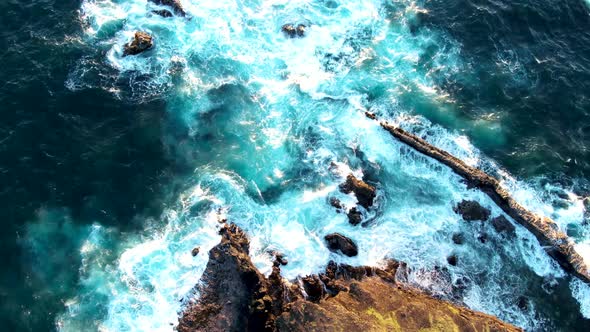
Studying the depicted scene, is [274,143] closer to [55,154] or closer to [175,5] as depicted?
[55,154]

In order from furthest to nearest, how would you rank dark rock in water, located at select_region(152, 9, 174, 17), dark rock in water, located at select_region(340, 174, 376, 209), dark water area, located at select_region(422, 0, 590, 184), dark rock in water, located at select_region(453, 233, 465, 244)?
dark rock in water, located at select_region(152, 9, 174, 17), dark water area, located at select_region(422, 0, 590, 184), dark rock in water, located at select_region(340, 174, 376, 209), dark rock in water, located at select_region(453, 233, 465, 244)

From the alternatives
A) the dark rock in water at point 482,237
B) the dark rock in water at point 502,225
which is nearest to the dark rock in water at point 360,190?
the dark rock in water at point 482,237

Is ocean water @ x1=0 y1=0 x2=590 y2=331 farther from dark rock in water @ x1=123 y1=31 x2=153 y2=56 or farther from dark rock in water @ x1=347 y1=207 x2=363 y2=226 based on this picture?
dark rock in water @ x1=347 y1=207 x2=363 y2=226

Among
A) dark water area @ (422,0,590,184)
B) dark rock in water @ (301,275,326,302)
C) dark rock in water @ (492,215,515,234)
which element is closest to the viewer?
dark rock in water @ (301,275,326,302)

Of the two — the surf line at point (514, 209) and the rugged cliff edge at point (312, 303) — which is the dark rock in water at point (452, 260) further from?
the surf line at point (514, 209)

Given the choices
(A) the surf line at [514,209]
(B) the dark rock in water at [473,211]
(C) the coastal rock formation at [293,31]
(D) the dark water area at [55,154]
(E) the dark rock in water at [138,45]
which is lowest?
(D) the dark water area at [55,154]

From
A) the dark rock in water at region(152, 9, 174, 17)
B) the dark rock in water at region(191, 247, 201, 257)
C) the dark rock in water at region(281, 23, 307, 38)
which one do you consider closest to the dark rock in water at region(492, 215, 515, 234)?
the dark rock in water at region(191, 247, 201, 257)

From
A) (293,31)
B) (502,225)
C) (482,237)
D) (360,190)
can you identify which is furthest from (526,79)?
(293,31)
